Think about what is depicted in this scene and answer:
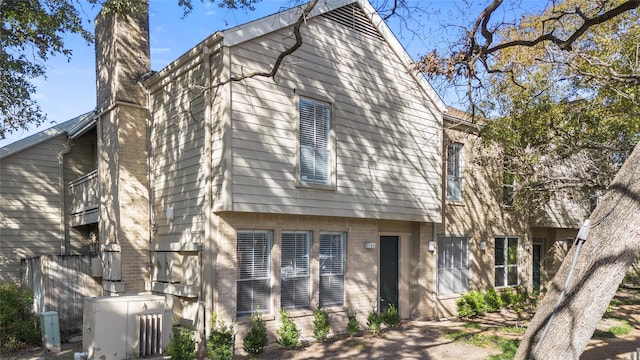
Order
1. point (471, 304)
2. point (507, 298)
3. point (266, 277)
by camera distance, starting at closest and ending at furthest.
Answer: point (266, 277) → point (471, 304) → point (507, 298)

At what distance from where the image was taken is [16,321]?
11141 millimetres

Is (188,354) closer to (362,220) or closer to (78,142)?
(362,220)

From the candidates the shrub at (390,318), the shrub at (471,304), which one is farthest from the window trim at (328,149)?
the shrub at (471,304)

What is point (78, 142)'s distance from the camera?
15.6 m

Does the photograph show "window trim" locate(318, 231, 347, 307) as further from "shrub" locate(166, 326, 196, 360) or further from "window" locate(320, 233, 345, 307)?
"shrub" locate(166, 326, 196, 360)

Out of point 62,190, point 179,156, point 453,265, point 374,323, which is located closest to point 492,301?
point 453,265

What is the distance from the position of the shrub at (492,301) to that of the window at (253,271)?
→ 27.9ft

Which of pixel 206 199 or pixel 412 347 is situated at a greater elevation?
pixel 206 199

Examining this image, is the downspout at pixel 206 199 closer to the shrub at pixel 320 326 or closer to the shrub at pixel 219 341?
the shrub at pixel 219 341

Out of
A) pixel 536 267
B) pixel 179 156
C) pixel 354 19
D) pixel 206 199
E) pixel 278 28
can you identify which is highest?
pixel 354 19

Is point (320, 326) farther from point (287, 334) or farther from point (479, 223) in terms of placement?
point (479, 223)

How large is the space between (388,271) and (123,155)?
7539mm

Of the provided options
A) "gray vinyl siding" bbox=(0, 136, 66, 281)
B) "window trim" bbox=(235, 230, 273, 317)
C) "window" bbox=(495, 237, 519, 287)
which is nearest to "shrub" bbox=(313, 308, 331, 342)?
"window trim" bbox=(235, 230, 273, 317)

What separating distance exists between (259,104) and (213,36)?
160cm
